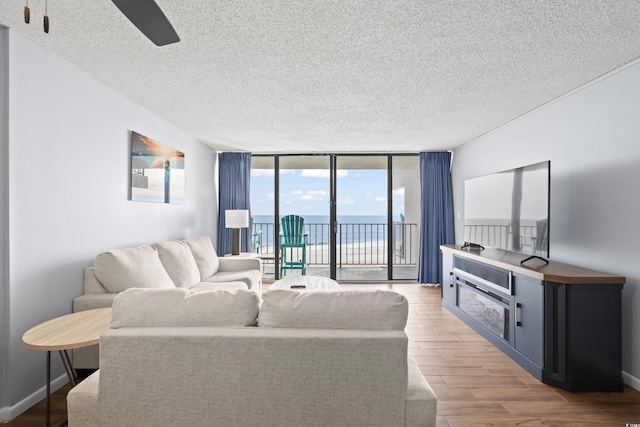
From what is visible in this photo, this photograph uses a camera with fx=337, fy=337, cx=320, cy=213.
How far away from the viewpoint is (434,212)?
5.90m

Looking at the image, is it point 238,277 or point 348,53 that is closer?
point 348,53

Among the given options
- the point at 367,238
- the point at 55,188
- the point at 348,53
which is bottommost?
the point at 367,238

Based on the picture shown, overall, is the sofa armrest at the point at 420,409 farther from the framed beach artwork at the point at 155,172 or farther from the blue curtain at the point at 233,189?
the blue curtain at the point at 233,189

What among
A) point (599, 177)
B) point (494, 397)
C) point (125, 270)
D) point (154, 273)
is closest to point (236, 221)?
point (154, 273)

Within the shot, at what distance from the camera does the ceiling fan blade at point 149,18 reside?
1.30 m

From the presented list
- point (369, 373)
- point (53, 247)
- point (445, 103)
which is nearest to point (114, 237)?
point (53, 247)

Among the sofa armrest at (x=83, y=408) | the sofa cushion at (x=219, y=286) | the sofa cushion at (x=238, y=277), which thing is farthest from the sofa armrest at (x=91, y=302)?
the sofa cushion at (x=238, y=277)

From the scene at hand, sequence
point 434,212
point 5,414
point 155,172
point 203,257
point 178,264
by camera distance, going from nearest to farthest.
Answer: point 5,414, point 178,264, point 155,172, point 203,257, point 434,212

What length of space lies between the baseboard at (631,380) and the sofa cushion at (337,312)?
2276 mm

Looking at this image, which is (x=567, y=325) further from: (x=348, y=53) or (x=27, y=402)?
(x=27, y=402)

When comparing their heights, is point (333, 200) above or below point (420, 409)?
above

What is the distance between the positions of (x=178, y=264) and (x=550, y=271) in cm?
338

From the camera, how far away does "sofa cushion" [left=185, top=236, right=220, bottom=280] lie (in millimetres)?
4107

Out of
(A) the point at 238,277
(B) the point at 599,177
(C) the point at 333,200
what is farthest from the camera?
(C) the point at 333,200
